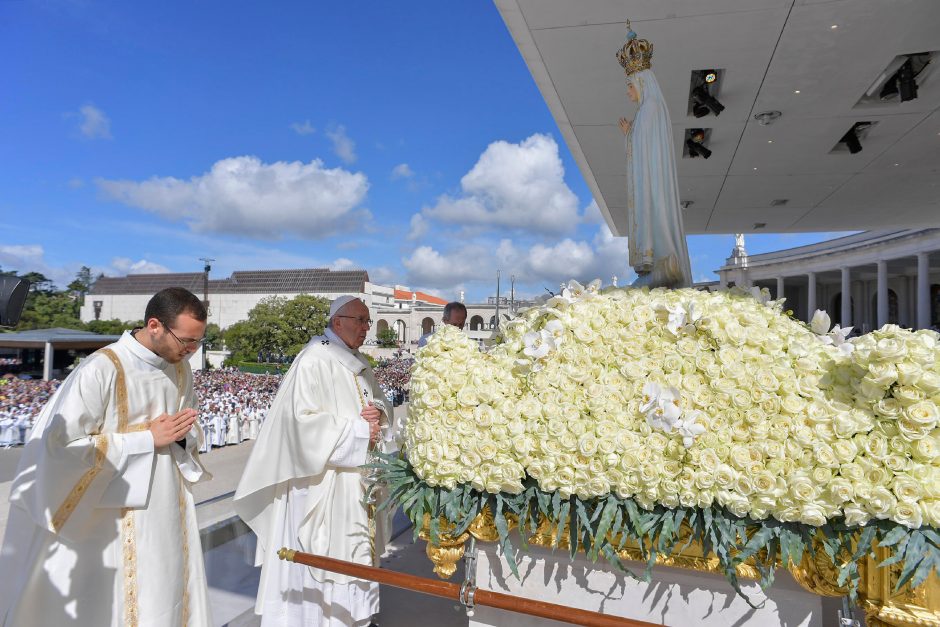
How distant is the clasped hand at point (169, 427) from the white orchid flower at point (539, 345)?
1872 mm

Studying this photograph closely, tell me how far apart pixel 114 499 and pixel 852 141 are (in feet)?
33.4

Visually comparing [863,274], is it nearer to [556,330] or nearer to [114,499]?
[556,330]

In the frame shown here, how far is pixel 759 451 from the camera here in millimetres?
1801

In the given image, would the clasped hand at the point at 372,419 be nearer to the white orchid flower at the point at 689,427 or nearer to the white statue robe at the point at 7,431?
the white orchid flower at the point at 689,427

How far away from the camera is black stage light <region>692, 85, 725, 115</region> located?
6781 mm

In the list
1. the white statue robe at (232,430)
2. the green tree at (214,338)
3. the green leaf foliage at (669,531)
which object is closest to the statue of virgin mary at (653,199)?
the green leaf foliage at (669,531)

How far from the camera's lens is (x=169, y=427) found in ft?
9.00

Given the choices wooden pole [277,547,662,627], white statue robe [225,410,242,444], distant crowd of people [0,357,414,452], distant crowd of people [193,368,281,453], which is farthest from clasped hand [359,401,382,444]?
white statue robe [225,410,242,444]

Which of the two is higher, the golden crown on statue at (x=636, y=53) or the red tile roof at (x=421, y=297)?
the red tile roof at (x=421, y=297)

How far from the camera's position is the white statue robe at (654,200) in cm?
289

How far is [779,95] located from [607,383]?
21.9ft

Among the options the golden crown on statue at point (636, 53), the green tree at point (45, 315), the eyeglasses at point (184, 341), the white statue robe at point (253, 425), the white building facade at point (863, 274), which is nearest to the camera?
the eyeglasses at point (184, 341)

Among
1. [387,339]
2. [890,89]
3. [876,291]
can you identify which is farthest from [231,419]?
[387,339]

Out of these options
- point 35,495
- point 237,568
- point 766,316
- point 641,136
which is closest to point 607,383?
point 766,316
